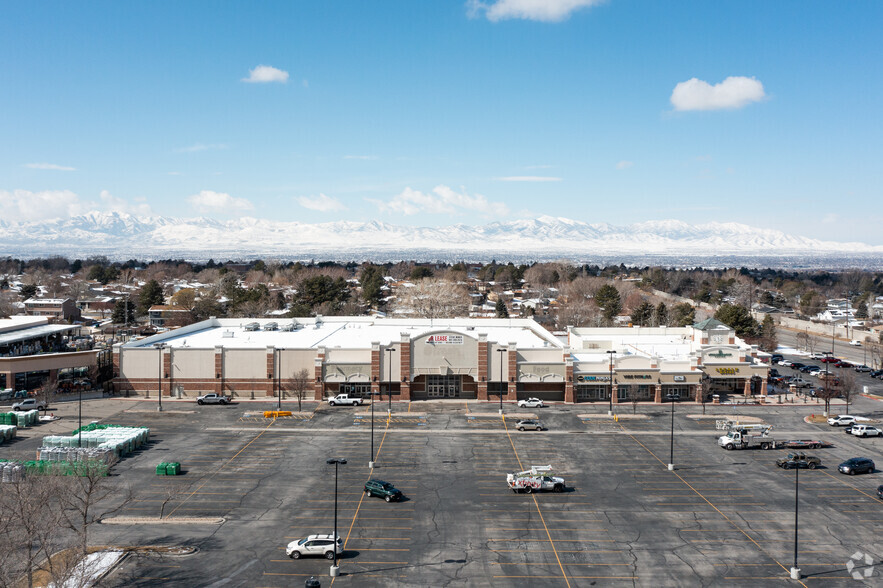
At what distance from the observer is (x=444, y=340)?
77812mm

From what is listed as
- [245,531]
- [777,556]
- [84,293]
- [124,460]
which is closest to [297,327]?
[124,460]

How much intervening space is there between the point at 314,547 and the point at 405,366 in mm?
41113

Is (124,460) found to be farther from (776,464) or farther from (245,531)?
(776,464)

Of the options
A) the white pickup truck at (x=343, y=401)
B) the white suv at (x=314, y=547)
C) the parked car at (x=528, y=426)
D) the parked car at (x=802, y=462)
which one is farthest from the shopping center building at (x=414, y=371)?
the white suv at (x=314, y=547)

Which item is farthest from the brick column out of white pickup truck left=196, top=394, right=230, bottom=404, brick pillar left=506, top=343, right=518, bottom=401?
white pickup truck left=196, top=394, right=230, bottom=404

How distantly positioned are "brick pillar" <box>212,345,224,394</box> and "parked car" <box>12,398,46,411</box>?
58.4 feet

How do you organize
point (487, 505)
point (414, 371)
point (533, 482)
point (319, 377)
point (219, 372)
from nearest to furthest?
point (487, 505) → point (533, 482) → point (319, 377) → point (414, 371) → point (219, 372)

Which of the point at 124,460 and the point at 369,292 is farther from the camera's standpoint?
the point at 369,292

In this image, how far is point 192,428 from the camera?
6431 centimetres

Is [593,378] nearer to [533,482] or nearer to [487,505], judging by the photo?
[533,482]

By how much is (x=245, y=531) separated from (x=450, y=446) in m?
22.6

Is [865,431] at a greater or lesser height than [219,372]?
lesser

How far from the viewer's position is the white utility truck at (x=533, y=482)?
46.9 m

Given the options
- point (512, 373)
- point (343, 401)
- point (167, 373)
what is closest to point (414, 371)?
point (343, 401)
